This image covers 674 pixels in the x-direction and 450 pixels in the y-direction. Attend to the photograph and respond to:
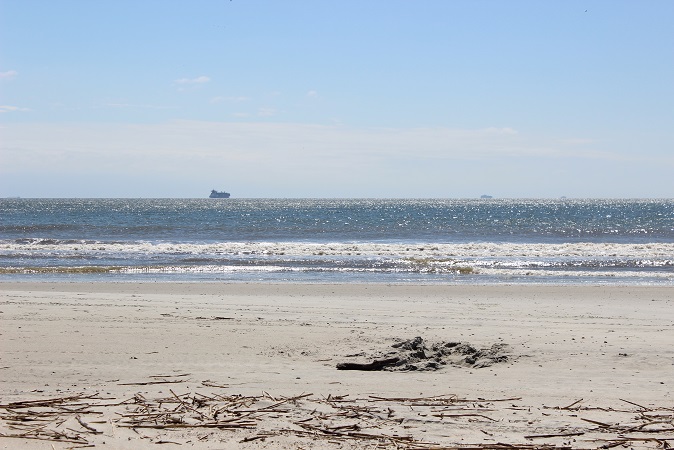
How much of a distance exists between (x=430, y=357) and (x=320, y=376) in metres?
1.54

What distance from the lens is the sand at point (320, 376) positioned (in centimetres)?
475

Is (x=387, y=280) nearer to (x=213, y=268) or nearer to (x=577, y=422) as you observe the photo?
(x=213, y=268)

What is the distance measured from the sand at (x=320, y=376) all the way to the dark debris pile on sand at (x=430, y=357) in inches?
4.2

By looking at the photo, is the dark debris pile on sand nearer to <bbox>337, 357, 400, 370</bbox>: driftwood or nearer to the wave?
<bbox>337, 357, 400, 370</bbox>: driftwood

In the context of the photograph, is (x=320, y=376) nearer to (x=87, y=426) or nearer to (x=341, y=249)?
(x=87, y=426)

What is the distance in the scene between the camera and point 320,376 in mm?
6609

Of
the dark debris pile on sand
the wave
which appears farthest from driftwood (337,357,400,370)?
the wave

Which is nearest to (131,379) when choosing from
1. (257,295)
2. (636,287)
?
(257,295)

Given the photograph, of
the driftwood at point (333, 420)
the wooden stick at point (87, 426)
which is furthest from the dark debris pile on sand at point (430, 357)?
the wooden stick at point (87, 426)

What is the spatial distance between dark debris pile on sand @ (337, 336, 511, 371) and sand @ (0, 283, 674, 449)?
0.35ft

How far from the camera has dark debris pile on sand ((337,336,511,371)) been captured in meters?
7.09

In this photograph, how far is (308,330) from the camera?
9414mm

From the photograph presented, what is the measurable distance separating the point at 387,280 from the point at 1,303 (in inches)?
375

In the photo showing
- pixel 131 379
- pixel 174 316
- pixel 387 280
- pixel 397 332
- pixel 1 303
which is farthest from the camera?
pixel 387 280
